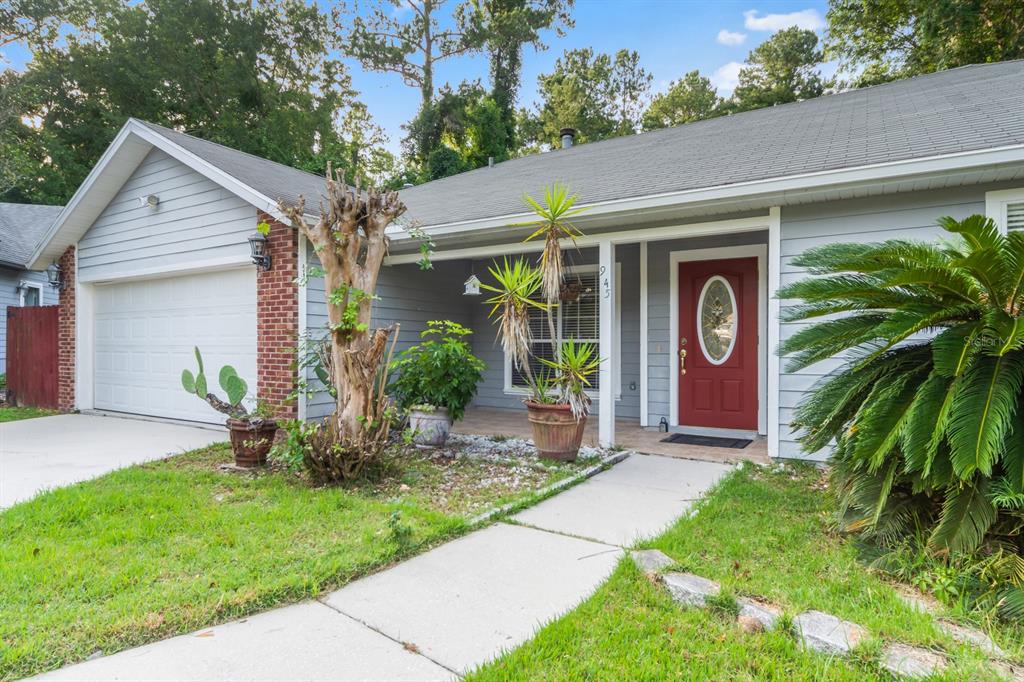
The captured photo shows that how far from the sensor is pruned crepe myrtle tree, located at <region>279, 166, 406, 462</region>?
426 cm

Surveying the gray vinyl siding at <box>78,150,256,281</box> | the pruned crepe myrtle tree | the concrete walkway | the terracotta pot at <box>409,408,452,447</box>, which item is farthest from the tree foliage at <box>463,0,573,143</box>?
the concrete walkway

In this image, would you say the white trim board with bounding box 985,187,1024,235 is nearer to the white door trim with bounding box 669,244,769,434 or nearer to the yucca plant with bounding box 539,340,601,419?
the white door trim with bounding box 669,244,769,434

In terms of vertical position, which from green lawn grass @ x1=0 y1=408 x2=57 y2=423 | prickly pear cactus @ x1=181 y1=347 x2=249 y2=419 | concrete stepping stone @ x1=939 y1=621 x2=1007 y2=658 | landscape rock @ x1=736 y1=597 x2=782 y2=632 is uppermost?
prickly pear cactus @ x1=181 y1=347 x2=249 y2=419

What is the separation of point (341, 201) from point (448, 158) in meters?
13.6

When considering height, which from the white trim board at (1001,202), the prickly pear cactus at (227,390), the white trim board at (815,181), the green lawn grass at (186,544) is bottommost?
the green lawn grass at (186,544)

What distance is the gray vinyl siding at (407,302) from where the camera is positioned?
6359 mm

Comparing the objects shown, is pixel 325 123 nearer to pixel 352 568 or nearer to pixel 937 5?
pixel 937 5

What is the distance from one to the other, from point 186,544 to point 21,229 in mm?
14692

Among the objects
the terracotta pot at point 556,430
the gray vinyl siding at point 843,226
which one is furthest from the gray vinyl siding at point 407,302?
the gray vinyl siding at point 843,226

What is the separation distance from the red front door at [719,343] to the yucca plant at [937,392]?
3.06 meters

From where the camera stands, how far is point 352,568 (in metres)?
2.78

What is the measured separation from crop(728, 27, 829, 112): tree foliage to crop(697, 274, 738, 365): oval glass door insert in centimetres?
1614

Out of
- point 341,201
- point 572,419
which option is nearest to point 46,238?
point 341,201

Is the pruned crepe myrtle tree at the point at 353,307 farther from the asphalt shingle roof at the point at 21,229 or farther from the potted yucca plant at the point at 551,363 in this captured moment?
the asphalt shingle roof at the point at 21,229
